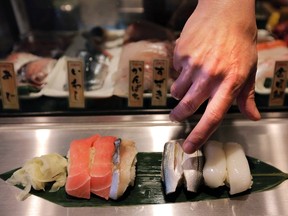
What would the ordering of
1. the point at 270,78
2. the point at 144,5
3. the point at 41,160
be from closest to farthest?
the point at 41,160
the point at 270,78
the point at 144,5

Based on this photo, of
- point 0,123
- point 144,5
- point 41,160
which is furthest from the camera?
point 144,5

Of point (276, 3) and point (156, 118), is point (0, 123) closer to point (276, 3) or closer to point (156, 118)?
point (156, 118)

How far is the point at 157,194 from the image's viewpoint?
1521 mm

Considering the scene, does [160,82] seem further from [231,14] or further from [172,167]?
[231,14]

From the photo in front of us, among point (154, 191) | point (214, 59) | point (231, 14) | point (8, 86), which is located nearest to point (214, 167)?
point (154, 191)

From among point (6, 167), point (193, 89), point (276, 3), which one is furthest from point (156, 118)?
point (276, 3)

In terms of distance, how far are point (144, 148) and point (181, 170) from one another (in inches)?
11.6

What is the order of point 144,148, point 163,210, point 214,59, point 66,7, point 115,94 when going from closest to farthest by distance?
1. point 214,59
2. point 163,210
3. point 144,148
4. point 115,94
5. point 66,7

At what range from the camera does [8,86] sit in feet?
5.98

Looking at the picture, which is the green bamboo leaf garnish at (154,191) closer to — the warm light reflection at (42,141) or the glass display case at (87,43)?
the warm light reflection at (42,141)

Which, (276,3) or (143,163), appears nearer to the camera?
(143,163)

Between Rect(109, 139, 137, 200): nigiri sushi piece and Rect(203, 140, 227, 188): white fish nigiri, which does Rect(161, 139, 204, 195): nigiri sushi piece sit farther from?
Rect(109, 139, 137, 200): nigiri sushi piece

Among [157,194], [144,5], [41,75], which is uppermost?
[144,5]

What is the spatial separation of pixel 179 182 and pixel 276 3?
164 cm
